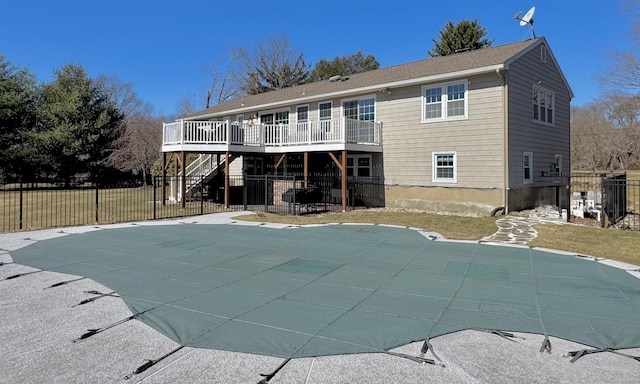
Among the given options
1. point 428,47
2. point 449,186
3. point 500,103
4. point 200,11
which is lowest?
point 449,186

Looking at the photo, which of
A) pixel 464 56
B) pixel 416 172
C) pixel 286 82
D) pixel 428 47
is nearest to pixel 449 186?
pixel 416 172

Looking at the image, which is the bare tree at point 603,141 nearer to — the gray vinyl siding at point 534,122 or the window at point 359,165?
the gray vinyl siding at point 534,122

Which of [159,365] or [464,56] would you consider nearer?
[159,365]

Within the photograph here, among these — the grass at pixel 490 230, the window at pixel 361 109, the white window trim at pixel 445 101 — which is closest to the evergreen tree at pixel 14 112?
the grass at pixel 490 230

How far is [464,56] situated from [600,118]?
31.5 metres

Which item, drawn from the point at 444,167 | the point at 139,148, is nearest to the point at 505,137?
the point at 444,167

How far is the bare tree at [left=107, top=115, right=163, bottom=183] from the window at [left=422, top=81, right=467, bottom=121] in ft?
74.4

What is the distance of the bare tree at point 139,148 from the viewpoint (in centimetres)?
3036

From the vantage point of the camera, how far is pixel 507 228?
35.0 ft

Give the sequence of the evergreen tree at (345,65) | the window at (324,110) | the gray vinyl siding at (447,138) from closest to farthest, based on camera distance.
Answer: the gray vinyl siding at (447,138) → the window at (324,110) → the evergreen tree at (345,65)

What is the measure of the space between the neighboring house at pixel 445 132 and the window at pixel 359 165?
0.05 m

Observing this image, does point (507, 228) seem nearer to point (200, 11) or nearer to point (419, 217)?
point (419, 217)

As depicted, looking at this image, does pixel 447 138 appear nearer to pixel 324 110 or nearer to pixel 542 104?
pixel 542 104

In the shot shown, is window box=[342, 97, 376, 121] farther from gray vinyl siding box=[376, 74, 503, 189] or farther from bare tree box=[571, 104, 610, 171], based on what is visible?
bare tree box=[571, 104, 610, 171]
